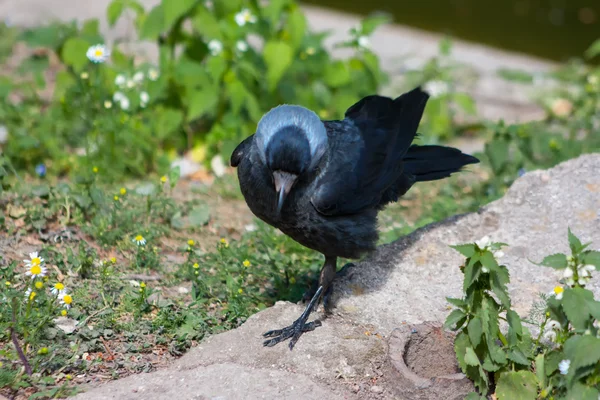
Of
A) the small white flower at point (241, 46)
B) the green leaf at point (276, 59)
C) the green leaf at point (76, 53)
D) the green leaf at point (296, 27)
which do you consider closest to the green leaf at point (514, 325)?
the green leaf at point (276, 59)

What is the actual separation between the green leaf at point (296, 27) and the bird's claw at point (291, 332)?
9.26 feet

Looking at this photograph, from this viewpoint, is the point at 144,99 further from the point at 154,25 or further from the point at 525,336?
the point at 525,336

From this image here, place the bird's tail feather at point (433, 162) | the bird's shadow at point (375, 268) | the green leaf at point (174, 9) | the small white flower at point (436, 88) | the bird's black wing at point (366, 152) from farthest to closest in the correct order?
the small white flower at point (436, 88) < the green leaf at point (174, 9) < the bird's tail feather at point (433, 162) < the bird's shadow at point (375, 268) < the bird's black wing at point (366, 152)

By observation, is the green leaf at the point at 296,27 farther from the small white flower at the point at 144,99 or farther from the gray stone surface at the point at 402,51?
the gray stone surface at the point at 402,51

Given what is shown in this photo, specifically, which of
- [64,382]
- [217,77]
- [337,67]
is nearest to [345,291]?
[64,382]

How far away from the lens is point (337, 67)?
6363mm

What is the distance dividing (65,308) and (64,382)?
17.0 inches

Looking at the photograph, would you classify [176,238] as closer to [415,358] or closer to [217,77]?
[217,77]

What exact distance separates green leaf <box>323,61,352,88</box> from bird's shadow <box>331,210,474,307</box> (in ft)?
6.99

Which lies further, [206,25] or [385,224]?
Result: [206,25]

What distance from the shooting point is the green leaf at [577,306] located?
2877 mm

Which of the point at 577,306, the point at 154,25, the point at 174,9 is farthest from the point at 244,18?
the point at 577,306

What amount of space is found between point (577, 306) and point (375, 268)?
1474 millimetres

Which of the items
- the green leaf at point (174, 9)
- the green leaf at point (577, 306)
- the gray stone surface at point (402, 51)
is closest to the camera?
the green leaf at point (577, 306)
